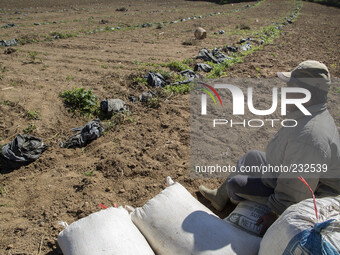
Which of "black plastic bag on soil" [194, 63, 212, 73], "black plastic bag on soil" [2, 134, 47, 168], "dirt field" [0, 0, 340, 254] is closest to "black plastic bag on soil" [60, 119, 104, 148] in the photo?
"dirt field" [0, 0, 340, 254]

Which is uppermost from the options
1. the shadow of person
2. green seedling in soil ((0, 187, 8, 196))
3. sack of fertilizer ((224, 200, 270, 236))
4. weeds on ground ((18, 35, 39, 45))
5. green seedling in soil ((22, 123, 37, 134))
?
weeds on ground ((18, 35, 39, 45))

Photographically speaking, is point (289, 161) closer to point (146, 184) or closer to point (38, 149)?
point (146, 184)

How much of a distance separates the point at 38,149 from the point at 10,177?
439mm

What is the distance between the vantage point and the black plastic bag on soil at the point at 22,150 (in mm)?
3098

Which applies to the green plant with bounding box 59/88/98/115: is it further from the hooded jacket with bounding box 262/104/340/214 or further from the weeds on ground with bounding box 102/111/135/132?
the hooded jacket with bounding box 262/104/340/214

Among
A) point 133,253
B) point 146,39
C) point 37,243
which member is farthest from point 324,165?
point 146,39

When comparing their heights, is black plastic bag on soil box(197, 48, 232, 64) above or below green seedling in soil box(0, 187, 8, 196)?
above

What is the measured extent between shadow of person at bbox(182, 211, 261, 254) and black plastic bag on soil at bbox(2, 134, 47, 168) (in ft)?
7.24

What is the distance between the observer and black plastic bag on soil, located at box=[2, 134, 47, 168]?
310 cm

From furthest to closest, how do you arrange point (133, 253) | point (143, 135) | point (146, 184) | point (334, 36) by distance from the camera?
1. point (334, 36)
2. point (143, 135)
3. point (146, 184)
4. point (133, 253)

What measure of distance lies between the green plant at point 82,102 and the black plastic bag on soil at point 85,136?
0.61 meters

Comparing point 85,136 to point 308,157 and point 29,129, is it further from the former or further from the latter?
point 308,157

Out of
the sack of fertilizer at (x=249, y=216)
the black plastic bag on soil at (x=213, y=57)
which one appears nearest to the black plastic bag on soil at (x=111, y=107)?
the sack of fertilizer at (x=249, y=216)

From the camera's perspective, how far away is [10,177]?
3.00 m
